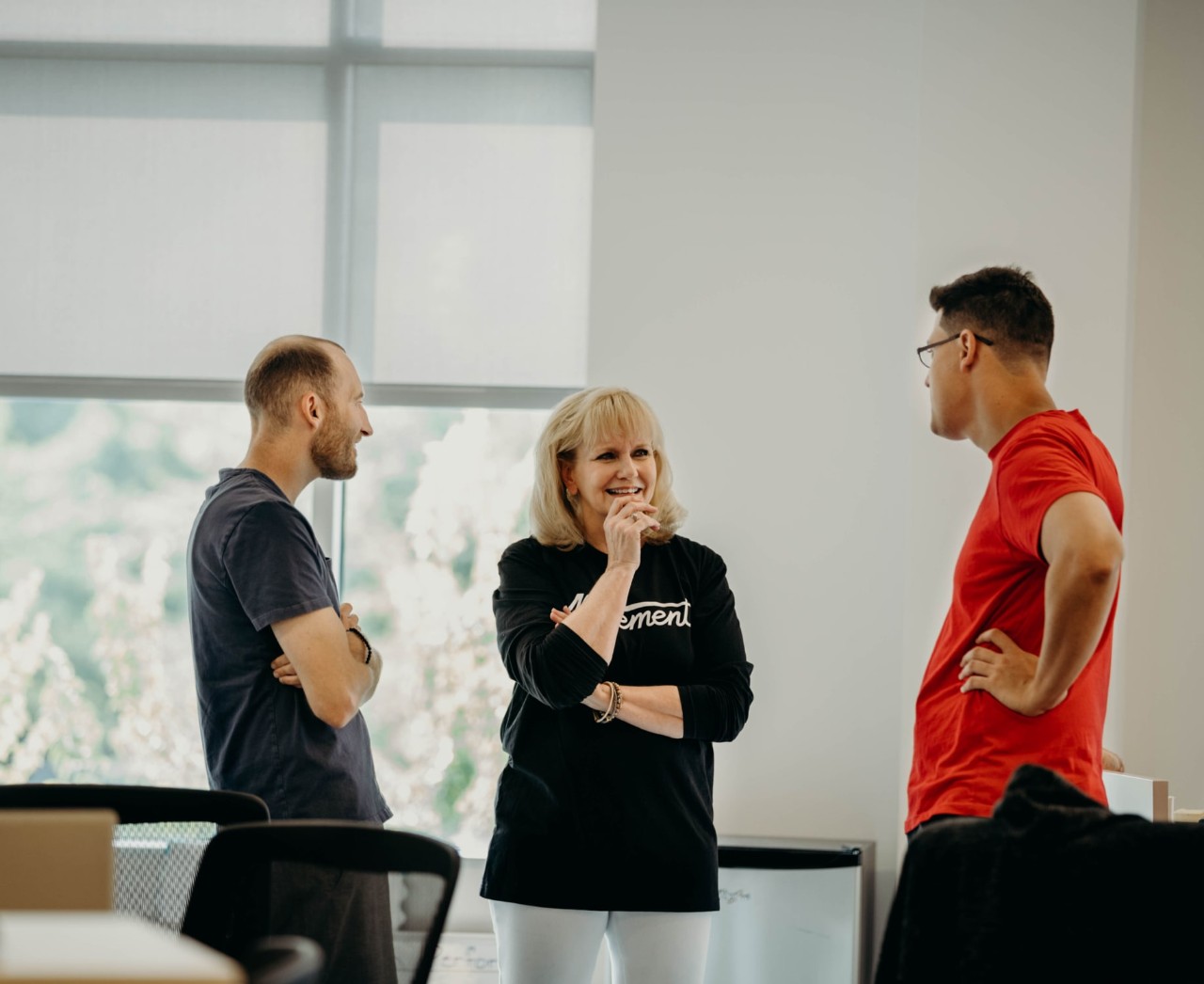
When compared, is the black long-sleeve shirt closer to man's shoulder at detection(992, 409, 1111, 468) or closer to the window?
man's shoulder at detection(992, 409, 1111, 468)

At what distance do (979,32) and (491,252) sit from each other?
1.62m

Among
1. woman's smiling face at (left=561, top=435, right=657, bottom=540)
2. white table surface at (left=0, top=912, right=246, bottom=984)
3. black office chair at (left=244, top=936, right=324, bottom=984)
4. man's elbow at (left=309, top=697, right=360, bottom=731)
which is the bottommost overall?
black office chair at (left=244, top=936, right=324, bottom=984)

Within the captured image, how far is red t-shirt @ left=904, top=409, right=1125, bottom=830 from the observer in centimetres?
182

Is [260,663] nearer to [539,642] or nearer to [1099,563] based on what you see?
[539,642]

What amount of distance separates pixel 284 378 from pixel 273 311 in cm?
173

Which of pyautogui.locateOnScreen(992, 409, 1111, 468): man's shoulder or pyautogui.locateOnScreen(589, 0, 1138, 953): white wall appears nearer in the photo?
pyautogui.locateOnScreen(992, 409, 1111, 468): man's shoulder

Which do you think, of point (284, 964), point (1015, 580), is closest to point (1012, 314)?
point (1015, 580)

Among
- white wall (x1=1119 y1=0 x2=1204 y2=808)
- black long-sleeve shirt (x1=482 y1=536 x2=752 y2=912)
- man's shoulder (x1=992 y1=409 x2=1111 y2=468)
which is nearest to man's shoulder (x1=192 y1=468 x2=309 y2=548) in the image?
black long-sleeve shirt (x1=482 y1=536 x2=752 y2=912)

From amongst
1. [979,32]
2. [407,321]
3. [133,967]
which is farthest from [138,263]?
[133,967]

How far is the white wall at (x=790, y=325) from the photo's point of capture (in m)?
3.62

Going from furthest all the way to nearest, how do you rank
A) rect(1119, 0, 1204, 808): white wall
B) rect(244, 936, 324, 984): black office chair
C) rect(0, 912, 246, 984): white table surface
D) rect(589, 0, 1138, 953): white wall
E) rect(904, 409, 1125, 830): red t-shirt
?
rect(589, 0, 1138, 953): white wall → rect(1119, 0, 1204, 808): white wall → rect(904, 409, 1125, 830): red t-shirt → rect(244, 936, 324, 984): black office chair → rect(0, 912, 246, 984): white table surface

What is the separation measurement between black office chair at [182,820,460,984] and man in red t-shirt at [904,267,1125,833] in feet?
2.82

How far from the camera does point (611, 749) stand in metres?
2.13

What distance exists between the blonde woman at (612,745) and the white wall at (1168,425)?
182 cm
